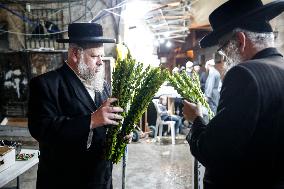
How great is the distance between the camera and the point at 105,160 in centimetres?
323

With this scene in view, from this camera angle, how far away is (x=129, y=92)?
115 inches

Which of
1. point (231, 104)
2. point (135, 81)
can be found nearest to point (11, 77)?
point (135, 81)

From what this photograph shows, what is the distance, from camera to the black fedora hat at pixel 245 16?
217cm

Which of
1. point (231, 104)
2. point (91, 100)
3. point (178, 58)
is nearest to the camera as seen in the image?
point (231, 104)

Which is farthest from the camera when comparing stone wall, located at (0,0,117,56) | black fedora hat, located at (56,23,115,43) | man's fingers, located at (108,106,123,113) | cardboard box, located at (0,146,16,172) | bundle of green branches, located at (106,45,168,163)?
stone wall, located at (0,0,117,56)

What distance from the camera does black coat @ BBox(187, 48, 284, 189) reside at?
1.92 metres

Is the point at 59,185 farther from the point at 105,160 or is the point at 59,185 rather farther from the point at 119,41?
the point at 119,41

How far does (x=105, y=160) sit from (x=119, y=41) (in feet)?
23.2

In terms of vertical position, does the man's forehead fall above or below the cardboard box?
above

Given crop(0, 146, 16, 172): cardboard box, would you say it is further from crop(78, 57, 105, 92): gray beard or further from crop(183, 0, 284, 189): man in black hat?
crop(183, 0, 284, 189): man in black hat

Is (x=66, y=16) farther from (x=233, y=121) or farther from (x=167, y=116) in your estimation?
(x=233, y=121)

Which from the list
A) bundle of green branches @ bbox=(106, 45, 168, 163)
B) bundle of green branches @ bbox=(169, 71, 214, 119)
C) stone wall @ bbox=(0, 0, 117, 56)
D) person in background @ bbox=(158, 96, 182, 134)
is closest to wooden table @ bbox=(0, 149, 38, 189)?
bundle of green branches @ bbox=(106, 45, 168, 163)

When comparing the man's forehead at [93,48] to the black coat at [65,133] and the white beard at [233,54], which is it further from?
the white beard at [233,54]

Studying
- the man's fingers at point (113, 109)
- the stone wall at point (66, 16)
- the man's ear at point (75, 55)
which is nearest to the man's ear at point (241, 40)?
the man's fingers at point (113, 109)
